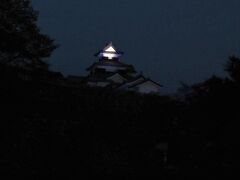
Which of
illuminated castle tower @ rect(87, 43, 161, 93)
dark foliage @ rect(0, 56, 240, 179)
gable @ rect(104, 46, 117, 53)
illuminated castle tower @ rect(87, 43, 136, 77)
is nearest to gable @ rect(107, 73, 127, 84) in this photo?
illuminated castle tower @ rect(87, 43, 161, 93)

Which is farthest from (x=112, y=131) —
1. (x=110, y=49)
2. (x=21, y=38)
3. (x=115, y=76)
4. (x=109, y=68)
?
(x=110, y=49)

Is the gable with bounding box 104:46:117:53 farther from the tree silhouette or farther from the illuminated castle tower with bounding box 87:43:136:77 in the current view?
the tree silhouette

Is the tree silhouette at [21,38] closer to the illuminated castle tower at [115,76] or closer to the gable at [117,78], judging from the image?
the illuminated castle tower at [115,76]

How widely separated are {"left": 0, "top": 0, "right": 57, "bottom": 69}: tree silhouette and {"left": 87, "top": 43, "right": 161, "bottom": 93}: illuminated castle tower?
41.3ft

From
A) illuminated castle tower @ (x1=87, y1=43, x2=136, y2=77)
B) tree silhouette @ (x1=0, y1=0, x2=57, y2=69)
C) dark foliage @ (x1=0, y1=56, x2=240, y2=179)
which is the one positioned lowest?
dark foliage @ (x1=0, y1=56, x2=240, y2=179)

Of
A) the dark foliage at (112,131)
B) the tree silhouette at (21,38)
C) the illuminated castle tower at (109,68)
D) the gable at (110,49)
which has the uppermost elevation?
the gable at (110,49)

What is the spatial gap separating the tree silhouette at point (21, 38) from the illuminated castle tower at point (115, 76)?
1259 cm

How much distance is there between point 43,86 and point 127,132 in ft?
9.19

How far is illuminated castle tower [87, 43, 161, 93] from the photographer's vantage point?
28.9 metres

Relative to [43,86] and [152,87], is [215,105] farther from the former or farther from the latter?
[152,87]

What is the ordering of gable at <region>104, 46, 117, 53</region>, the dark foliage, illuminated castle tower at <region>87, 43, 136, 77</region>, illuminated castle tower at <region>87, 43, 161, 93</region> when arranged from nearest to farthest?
1. the dark foliage
2. illuminated castle tower at <region>87, 43, 161, 93</region>
3. illuminated castle tower at <region>87, 43, 136, 77</region>
4. gable at <region>104, 46, 117, 53</region>

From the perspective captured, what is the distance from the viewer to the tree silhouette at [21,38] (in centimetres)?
1263

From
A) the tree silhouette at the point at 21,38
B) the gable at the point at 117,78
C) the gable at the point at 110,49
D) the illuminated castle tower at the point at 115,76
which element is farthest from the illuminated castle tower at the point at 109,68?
the tree silhouette at the point at 21,38

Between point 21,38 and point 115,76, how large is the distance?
20.0 meters
